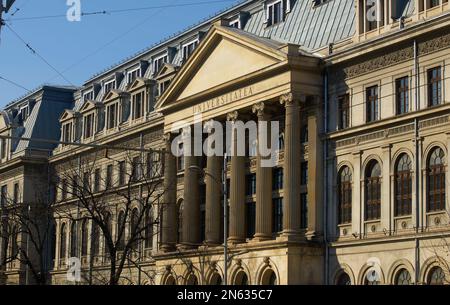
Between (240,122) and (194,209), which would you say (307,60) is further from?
(194,209)

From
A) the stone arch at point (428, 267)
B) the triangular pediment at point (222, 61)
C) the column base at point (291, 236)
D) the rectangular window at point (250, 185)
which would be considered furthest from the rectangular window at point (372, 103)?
the rectangular window at point (250, 185)

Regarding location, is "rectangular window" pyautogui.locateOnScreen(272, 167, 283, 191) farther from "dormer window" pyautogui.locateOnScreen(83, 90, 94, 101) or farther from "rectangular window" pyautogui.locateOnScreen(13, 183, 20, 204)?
"rectangular window" pyautogui.locateOnScreen(13, 183, 20, 204)

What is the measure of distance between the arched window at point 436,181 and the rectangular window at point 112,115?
38.2 meters

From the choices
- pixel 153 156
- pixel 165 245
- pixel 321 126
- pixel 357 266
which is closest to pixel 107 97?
pixel 153 156

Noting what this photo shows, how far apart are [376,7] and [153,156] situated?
2685 centimetres

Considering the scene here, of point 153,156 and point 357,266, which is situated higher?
point 153,156

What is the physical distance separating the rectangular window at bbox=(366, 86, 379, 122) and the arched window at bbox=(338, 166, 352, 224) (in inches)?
126

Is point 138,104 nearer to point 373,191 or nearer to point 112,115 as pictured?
point 112,115

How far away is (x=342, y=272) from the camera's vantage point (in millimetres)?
51062

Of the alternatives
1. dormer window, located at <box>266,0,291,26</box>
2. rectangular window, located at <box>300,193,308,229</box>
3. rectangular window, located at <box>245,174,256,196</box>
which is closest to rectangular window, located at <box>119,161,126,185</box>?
rectangular window, located at <box>245,174,256,196</box>

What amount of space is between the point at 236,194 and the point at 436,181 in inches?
593

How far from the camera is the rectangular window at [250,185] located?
5884cm

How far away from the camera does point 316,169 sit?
52719mm

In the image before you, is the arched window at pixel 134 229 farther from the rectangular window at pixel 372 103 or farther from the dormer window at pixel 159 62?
the rectangular window at pixel 372 103
